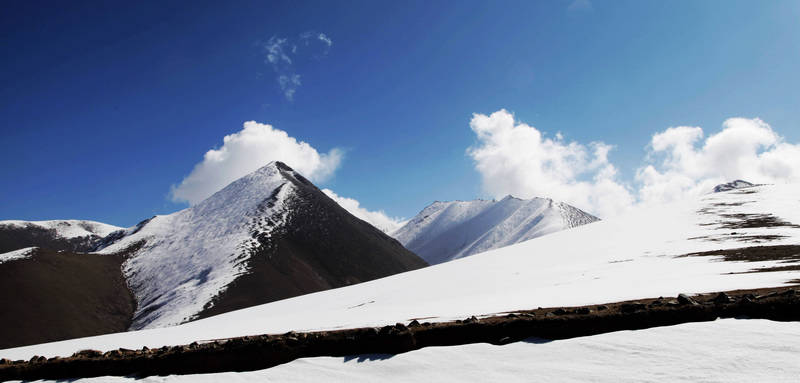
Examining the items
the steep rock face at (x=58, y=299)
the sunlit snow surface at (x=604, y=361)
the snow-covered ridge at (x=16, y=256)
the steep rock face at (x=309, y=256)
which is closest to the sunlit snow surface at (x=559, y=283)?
the sunlit snow surface at (x=604, y=361)

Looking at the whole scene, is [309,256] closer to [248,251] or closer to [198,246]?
[248,251]

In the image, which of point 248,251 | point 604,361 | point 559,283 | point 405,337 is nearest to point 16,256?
point 248,251

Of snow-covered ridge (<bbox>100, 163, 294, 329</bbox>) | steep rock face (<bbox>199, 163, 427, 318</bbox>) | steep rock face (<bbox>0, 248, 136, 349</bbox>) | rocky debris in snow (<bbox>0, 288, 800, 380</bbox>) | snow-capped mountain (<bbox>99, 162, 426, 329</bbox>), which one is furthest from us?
steep rock face (<bbox>199, 163, 427, 318</bbox>)

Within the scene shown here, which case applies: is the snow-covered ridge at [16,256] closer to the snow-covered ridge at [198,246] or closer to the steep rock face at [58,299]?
the steep rock face at [58,299]

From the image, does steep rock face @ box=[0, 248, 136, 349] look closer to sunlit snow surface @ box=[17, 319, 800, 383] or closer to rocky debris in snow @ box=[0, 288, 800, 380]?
rocky debris in snow @ box=[0, 288, 800, 380]

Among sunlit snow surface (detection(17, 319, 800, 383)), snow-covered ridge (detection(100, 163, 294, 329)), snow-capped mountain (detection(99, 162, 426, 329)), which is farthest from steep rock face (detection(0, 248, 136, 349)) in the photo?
sunlit snow surface (detection(17, 319, 800, 383))

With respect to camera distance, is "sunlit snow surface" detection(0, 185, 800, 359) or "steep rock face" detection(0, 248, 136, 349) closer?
"sunlit snow surface" detection(0, 185, 800, 359)

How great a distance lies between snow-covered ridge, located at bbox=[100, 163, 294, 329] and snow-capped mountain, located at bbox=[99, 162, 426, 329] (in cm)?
28

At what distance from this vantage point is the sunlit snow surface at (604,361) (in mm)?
6926

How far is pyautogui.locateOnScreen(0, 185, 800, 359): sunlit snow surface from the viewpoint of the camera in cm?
1429

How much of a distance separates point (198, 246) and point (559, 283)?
99594 millimetres

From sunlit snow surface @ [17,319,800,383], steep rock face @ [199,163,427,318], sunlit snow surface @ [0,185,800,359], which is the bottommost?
sunlit snow surface @ [17,319,800,383]

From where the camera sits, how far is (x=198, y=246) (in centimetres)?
10144

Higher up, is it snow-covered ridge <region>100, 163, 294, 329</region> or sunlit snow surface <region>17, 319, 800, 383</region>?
snow-covered ridge <region>100, 163, 294, 329</region>
